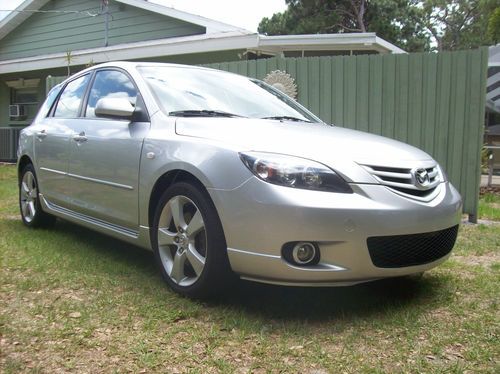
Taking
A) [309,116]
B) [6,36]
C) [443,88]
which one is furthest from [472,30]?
[309,116]

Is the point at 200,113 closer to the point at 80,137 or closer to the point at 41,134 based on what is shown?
the point at 80,137

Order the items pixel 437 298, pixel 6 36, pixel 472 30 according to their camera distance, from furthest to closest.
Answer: pixel 472 30, pixel 6 36, pixel 437 298

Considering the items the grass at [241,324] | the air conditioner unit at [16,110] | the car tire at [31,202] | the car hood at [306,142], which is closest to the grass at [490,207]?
the grass at [241,324]

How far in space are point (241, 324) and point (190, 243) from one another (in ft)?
1.98

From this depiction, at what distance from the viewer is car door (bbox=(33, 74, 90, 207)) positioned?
4754mm

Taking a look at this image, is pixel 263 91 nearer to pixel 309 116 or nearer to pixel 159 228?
pixel 309 116

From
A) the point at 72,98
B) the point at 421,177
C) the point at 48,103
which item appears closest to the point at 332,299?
the point at 421,177

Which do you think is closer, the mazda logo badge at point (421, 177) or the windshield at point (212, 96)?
the mazda logo badge at point (421, 177)

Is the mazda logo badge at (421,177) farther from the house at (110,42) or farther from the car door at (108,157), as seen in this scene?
the house at (110,42)

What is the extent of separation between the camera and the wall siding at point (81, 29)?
42.9 ft

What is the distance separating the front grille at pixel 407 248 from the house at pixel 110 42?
290 inches

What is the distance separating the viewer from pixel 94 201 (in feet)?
14.0

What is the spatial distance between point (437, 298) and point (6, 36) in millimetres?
16951

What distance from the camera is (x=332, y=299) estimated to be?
3.44 meters
